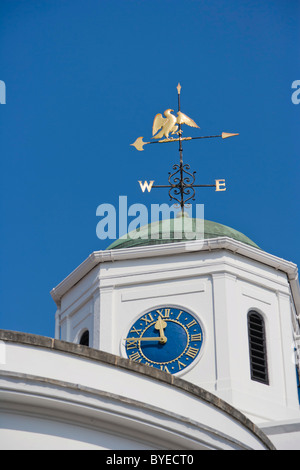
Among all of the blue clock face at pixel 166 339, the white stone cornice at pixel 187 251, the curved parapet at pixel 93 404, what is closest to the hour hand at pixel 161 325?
the blue clock face at pixel 166 339

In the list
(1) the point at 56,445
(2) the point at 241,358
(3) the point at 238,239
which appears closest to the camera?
(1) the point at 56,445

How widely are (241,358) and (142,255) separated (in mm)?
3677

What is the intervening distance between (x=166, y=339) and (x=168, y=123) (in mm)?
7228

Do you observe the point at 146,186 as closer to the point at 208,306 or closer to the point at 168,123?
the point at 168,123

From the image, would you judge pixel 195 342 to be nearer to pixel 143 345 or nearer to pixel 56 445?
pixel 143 345

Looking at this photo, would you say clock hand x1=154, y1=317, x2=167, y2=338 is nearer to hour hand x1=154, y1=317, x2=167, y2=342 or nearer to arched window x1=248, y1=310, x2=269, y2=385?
hour hand x1=154, y1=317, x2=167, y2=342

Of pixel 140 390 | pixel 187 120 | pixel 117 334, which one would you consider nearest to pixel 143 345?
pixel 117 334

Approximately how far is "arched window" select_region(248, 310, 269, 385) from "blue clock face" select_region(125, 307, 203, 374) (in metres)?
1.32

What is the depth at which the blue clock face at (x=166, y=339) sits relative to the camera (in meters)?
32.7

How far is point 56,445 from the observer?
20.8 metres

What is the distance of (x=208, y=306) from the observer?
33.4 m

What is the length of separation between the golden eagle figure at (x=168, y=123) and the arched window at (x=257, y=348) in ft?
20.5

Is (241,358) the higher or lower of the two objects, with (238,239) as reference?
lower
